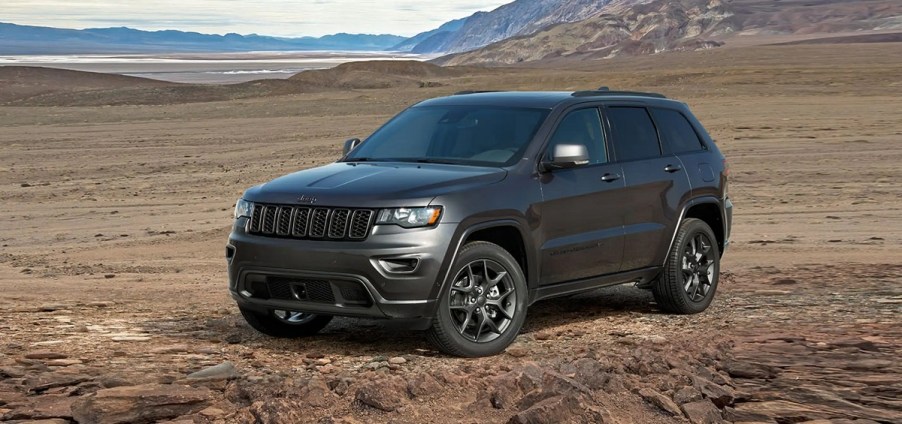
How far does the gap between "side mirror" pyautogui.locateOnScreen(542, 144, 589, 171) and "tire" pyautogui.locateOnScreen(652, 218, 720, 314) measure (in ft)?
5.06

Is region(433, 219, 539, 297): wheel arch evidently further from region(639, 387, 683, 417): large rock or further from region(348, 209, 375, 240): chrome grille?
region(639, 387, 683, 417): large rock

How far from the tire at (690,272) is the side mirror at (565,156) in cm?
154

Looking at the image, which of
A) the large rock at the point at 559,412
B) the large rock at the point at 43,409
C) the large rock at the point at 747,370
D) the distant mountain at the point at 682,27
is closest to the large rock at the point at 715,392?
the large rock at the point at 747,370

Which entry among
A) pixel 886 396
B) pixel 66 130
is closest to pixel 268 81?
pixel 66 130

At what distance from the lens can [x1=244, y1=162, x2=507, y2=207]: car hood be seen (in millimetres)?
7797

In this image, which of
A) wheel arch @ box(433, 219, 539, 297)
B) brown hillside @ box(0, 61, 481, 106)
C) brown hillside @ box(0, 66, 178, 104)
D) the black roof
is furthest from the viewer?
brown hillside @ box(0, 66, 178, 104)

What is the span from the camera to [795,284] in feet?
38.4

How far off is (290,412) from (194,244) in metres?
10.2

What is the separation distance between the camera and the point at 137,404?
22.1 ft

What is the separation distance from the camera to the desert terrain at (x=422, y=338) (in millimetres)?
6949

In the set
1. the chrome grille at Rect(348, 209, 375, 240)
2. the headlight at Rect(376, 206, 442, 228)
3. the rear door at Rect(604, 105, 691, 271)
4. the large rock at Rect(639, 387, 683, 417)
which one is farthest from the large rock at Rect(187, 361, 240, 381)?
the rear door at Rect(604, 105, 691, 271)

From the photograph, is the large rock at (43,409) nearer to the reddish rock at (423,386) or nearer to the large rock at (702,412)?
the reddish rock at (423,386)

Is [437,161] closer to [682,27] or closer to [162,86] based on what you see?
[162,86]

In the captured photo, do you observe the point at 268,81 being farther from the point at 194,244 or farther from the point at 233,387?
the point at 233,387
